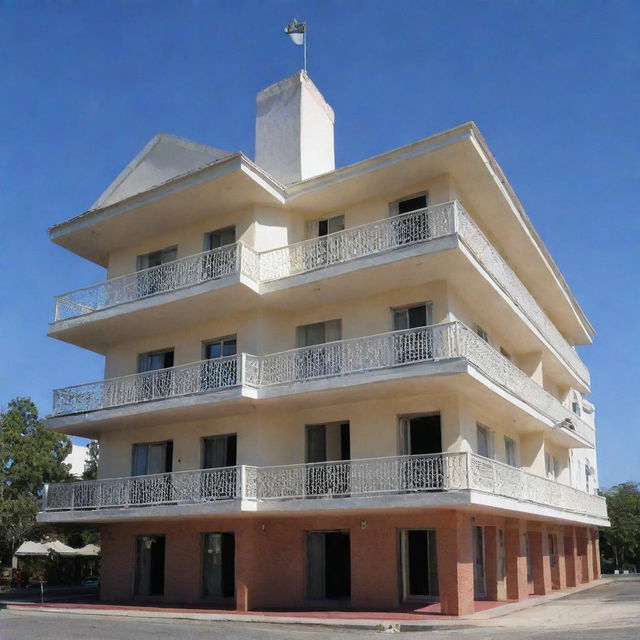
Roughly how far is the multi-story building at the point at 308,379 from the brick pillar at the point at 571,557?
656 centimetres

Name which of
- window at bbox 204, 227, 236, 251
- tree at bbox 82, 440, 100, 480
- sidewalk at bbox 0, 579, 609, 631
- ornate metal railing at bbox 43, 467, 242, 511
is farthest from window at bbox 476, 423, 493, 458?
tree at bbox 82, 440, 100, 480

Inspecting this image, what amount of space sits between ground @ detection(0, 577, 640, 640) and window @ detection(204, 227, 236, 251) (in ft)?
37.0

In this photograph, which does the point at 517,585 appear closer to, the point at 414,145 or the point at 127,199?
the point at 414,145

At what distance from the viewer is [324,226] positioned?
78.7ft

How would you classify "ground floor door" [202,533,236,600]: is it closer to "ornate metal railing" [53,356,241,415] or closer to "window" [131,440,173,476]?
"window" [131,440,173,476]

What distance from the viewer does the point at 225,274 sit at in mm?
21844

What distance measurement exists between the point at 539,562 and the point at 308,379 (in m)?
12.5

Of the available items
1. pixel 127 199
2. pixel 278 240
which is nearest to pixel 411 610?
pixel 278 240

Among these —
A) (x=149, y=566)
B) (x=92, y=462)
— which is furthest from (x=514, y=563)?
(x=92, y=462)

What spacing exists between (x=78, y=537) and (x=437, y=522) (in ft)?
90.4

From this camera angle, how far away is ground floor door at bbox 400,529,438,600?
20375 millimetres

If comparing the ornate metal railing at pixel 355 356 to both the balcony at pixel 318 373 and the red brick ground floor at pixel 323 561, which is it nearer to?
the balcony at pixel 318 373

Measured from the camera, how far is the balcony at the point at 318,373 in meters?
19.4

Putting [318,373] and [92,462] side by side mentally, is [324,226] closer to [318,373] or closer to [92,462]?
[318,373]
